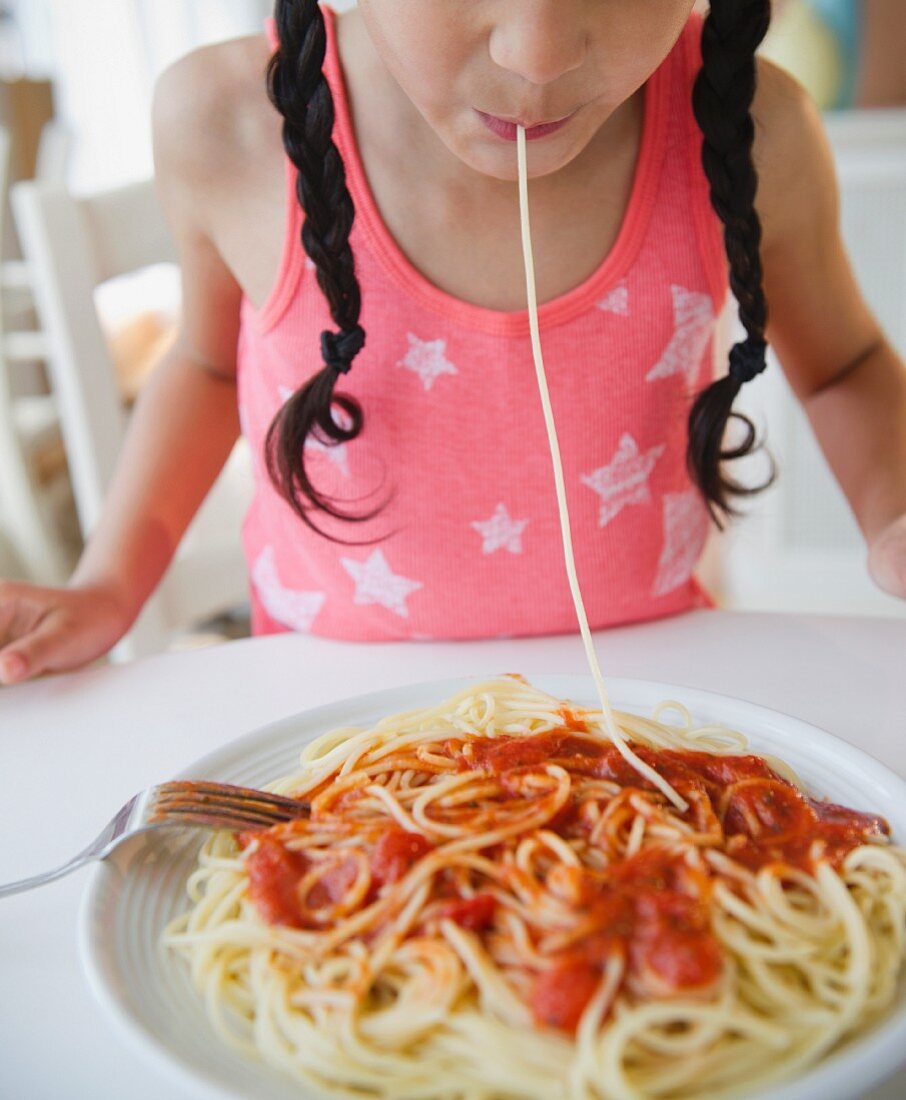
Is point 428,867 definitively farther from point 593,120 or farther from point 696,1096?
point 593,120

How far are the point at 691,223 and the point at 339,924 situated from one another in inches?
32.0

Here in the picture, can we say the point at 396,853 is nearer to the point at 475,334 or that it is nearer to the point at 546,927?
the point at 546,927

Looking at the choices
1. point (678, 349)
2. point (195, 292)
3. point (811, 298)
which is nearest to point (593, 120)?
point (678, 349)

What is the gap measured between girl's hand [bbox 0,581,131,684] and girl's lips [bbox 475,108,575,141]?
59 centimetres

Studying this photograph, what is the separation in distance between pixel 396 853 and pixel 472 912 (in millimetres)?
57

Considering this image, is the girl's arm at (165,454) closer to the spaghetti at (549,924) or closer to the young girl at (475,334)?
the young girl at (475,334)

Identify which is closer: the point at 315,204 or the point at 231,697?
the point at 231,697

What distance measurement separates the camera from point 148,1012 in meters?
0.53

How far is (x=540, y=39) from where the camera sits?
680 mm

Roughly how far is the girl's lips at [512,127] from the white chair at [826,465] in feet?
5.90

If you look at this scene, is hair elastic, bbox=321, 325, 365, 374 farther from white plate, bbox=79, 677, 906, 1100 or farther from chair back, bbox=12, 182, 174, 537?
chair back, bbox=12, 182, 174, 537

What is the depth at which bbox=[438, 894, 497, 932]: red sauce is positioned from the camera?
0.57 metres

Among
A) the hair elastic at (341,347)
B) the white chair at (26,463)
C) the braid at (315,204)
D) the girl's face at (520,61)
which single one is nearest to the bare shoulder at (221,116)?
the braid at (315,204)

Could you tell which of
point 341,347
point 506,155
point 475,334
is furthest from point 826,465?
point 506,155
